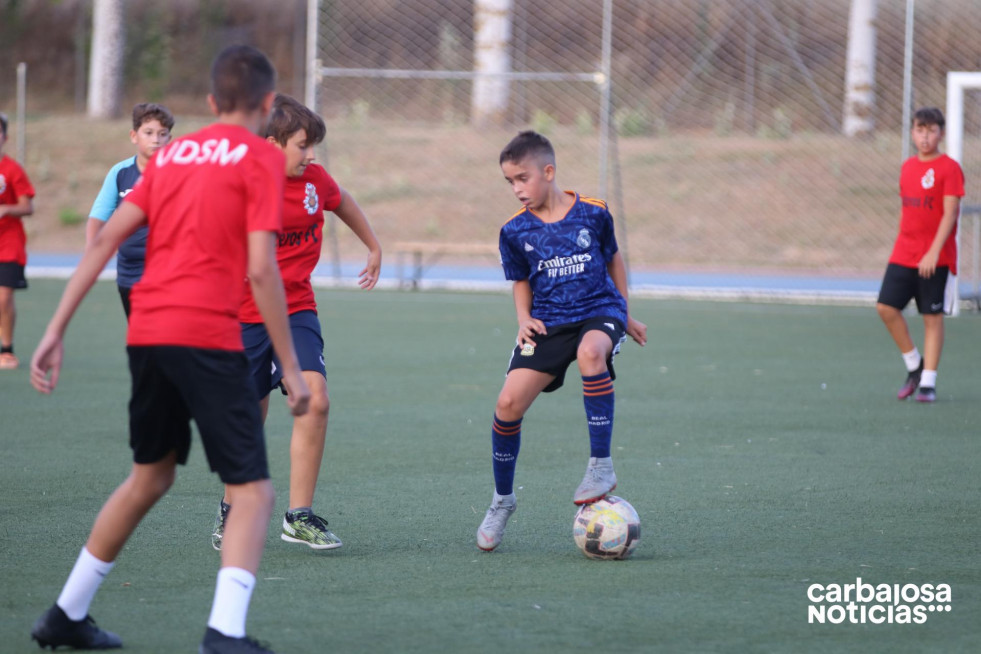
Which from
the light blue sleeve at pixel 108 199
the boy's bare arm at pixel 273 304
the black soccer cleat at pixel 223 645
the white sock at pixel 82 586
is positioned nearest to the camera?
the black soccer cleat at pixel 223 645

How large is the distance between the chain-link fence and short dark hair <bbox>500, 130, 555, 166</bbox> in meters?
17.7

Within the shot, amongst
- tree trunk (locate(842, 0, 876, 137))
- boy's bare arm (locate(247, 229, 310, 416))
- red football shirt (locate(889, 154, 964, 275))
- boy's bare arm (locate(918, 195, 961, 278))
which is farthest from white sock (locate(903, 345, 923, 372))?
tree trunk (locate(842, 0, 876, 137))

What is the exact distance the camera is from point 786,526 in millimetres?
5461

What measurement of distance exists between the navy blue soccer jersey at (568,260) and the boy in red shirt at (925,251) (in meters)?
4.79

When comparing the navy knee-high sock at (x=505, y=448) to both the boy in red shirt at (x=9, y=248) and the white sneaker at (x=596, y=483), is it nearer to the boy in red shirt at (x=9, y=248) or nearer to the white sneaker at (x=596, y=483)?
the white sneaker at (x=596, y=483)

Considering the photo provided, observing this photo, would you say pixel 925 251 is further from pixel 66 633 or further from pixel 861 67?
pixel 861 67

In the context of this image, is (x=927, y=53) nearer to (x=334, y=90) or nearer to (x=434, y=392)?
(x=334, y=90)

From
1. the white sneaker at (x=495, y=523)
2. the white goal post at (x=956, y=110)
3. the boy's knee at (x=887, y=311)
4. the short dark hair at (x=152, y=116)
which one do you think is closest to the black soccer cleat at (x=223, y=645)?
the white sneaker at (x=495, y=523)

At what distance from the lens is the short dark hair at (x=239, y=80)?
361cm

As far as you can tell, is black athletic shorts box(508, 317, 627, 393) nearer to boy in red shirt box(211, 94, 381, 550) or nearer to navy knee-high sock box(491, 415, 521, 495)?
navy knee-high sock box(491, 415, 521, 495)

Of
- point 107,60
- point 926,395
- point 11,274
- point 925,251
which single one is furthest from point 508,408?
point 107,60

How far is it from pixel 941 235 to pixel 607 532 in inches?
224

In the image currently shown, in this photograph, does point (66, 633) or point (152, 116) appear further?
point (152, 116)

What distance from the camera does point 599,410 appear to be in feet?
16.9
